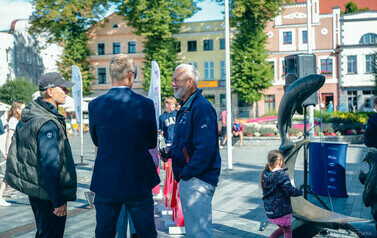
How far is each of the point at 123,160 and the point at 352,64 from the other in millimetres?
47748

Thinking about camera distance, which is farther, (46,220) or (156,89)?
(156,89)

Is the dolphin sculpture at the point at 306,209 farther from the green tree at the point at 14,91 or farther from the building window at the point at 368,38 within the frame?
the building window at the point at 368,38

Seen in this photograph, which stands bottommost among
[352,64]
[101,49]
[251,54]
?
[352,64]

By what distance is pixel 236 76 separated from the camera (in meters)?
41.9

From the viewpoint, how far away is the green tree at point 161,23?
136ft

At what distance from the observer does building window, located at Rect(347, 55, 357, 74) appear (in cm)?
4625

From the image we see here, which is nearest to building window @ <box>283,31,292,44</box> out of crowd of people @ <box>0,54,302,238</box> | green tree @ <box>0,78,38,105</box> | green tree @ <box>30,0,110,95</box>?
green tree @ <box>30,0,110,95</box>

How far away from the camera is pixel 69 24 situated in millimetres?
44469

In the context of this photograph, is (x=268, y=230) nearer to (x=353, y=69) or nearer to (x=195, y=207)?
(x=195, y=207)

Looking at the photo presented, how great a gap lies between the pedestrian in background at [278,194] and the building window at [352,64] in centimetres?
4544

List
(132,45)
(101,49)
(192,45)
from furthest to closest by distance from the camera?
(101,49)
(132,45)
(192,45)

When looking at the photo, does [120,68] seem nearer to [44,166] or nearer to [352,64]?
[44,166]

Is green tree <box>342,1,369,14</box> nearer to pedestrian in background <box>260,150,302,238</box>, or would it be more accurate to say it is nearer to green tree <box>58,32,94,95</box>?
green tree <box>58,32,94,95</box>

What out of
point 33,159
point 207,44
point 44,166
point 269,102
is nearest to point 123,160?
point 44,166
